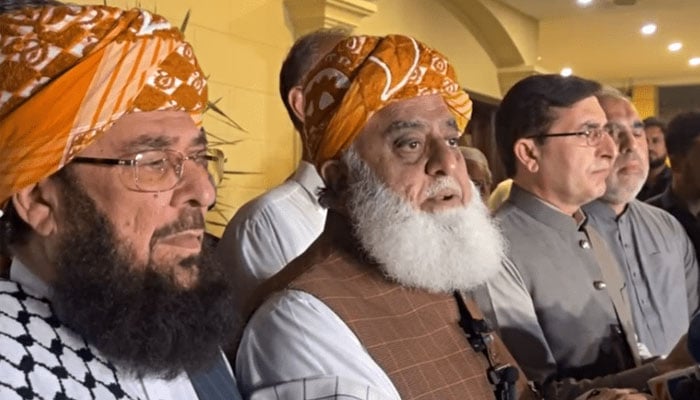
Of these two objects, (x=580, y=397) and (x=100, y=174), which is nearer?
(x=100, y=174)

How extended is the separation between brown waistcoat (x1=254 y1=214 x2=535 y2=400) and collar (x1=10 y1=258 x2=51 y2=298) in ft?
1.54

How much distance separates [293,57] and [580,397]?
4.78 ft

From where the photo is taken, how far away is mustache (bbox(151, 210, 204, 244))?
1495 mm

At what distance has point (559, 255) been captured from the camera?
246 cm

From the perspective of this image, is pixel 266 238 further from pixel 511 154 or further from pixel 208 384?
pixel 208 384

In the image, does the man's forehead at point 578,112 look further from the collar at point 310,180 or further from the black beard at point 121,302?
the black beard at point 121,302

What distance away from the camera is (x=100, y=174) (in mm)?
1483

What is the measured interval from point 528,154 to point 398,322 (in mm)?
910

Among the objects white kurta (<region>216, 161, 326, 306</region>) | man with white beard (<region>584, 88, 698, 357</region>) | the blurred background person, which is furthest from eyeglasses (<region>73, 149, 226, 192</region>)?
the blurred background person

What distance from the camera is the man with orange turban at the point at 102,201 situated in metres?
1.44

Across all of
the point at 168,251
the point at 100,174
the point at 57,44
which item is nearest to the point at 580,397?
the point at 168,251

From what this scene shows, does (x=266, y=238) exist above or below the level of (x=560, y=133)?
below

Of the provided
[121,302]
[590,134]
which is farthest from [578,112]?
[121,302]

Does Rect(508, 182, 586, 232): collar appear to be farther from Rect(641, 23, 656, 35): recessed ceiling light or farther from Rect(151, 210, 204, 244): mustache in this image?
Rect(641, 23, 656, 35): recessed ceiling light
